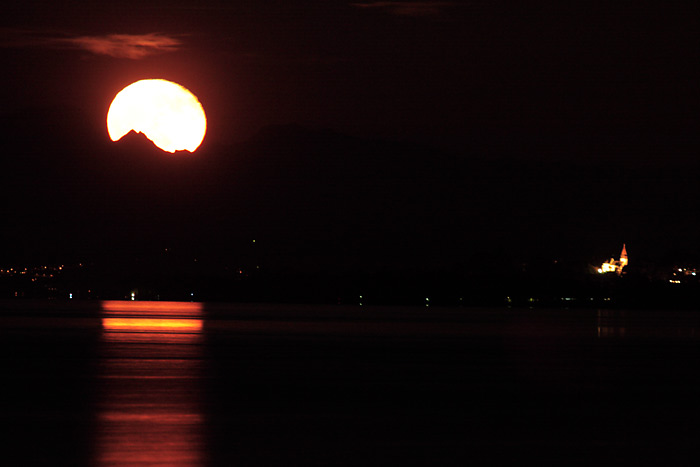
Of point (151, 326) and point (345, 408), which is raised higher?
point (151, 326)

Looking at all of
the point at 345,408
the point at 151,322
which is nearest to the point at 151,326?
the point at 151,322

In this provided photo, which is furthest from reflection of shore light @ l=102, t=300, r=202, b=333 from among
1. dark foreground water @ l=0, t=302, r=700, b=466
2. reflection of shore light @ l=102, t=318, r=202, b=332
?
dark foreground water @ l=0, t=302, r=700, b=466

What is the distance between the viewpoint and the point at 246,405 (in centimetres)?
2144

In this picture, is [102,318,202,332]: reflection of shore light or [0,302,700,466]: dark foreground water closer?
[0,302,700,466]: dark foreground water

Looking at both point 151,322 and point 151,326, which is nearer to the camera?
point 151,326

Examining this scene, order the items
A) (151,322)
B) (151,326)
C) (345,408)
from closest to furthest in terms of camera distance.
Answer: (345,408) → (151,326) → (151,322)

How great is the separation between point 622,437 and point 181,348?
26.1m

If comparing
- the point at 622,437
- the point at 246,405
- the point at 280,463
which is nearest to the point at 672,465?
the point at 622,437

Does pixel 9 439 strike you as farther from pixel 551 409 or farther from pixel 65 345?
pixel 65 345

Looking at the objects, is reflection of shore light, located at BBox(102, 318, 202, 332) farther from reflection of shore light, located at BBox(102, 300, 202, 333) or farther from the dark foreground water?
the dark foreground water

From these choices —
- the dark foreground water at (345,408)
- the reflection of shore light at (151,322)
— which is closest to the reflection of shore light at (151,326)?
the reflection of shore light at (151,322)

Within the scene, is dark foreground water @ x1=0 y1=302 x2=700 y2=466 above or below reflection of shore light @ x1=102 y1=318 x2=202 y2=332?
below

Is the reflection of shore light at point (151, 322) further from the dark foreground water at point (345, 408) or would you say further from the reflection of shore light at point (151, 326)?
the dark foreground water at point (345, 408)

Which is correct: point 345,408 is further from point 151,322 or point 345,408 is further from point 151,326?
point 151,322
